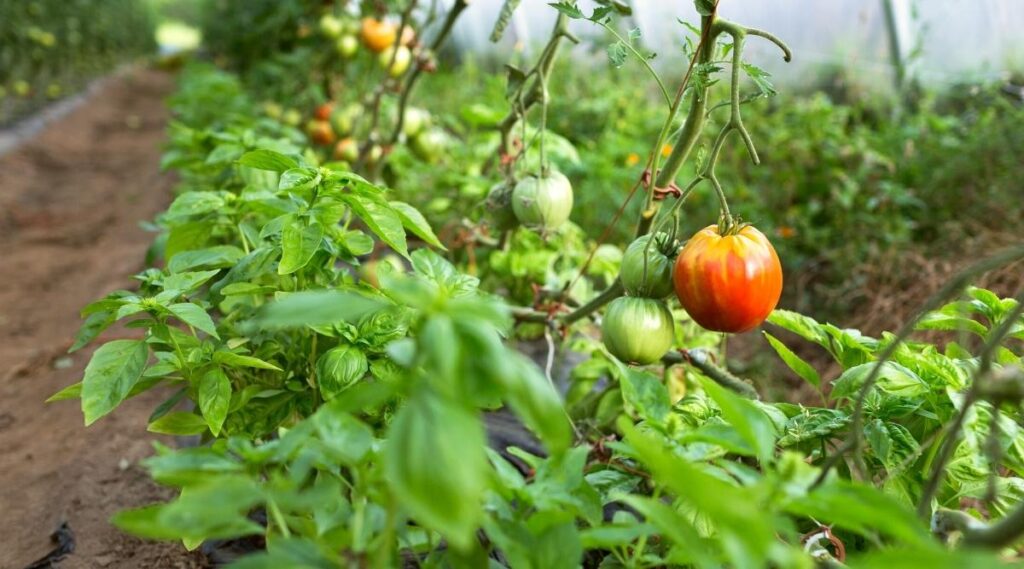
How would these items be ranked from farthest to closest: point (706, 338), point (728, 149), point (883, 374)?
1. point (728, 149)
2. point (706, 338)
3. point (883, 374)

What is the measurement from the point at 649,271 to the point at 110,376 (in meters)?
0.79

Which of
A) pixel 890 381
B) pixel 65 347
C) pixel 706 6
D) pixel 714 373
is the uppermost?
pixel 706 6

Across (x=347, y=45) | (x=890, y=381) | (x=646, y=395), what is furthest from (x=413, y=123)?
(x=890, y=381)

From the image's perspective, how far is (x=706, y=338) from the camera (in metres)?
1.81

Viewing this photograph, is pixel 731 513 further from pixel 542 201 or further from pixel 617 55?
pixel 542 201

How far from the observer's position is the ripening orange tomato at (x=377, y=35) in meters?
3.51

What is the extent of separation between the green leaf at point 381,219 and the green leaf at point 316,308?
1.60ft

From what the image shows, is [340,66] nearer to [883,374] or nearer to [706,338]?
[706,338]

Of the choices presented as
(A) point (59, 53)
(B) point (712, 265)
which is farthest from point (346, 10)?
(A) point (59, 53)

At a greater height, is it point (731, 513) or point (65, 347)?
point (731, 513)

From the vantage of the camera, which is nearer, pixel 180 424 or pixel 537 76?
pixel 180 424

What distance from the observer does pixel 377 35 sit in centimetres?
351

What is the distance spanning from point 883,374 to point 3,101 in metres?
8.81

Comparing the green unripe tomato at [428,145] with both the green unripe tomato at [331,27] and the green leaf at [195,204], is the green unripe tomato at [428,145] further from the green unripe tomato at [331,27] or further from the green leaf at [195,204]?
the green leaf at [195,204]
